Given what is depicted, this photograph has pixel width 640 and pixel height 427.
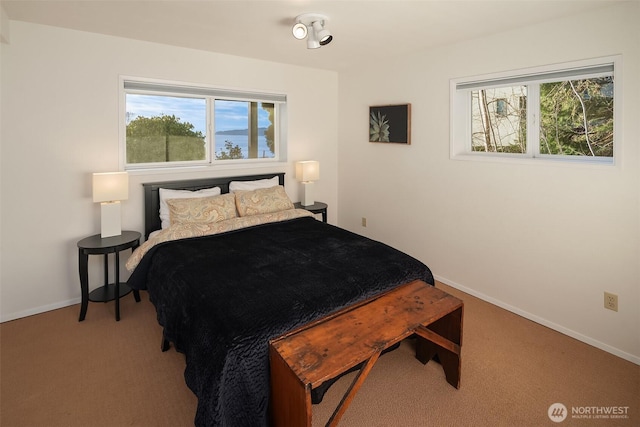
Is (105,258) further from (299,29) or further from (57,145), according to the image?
(299,29)

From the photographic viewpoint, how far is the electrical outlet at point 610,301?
2.44 meters

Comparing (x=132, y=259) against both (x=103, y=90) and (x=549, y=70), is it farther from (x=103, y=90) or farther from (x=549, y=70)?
(x=549, y=70)

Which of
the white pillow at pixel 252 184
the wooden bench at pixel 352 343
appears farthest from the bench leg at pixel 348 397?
the white pillow at pixel 252 184

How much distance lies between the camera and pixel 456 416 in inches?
74.5

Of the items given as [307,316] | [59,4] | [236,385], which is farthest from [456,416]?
[59,4]

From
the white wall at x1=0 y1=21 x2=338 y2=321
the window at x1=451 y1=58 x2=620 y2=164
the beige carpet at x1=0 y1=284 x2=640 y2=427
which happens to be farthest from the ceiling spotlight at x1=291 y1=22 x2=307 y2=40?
the beige carpet at x1=0 y1=284 x2=640 y2=427

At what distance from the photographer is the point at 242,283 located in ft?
6.89

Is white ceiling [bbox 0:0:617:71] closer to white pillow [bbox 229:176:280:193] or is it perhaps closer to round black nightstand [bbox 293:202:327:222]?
white pillow [bbox 229:176:280:193]

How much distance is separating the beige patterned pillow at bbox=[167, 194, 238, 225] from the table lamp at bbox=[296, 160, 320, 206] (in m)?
1.07

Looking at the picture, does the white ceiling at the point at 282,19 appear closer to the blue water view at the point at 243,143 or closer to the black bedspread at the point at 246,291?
the blue water view at the point at 243,143

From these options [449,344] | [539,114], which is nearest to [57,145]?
[449,344]

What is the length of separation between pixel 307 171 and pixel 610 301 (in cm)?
293

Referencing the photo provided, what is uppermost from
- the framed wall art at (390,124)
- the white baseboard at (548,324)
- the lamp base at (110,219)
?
the framed wall art at (390,124)

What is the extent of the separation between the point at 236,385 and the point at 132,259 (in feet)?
5.43
